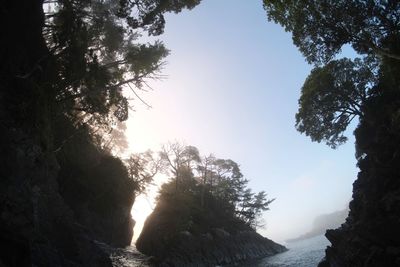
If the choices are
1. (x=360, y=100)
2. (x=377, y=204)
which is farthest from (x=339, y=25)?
(x=360, y=100)

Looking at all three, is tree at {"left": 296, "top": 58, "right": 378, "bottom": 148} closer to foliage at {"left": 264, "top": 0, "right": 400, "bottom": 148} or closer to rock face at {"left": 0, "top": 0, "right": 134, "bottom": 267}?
foliage at {"left": 264, "top": 0, "right": 400, "bottom": 148}

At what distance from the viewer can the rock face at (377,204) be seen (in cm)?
1800

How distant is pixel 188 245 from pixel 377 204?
22770 millimetres

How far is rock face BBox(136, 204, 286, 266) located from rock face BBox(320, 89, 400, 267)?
1558cm

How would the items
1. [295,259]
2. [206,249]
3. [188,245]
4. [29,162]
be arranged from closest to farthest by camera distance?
[29,162] < [188,245] < [206,249] < [295,259]

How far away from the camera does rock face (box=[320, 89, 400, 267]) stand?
59.1 ft

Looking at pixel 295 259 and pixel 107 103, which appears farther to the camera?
pixel 295 259

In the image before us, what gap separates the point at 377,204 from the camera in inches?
820

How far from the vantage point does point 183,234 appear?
38375 millimetres

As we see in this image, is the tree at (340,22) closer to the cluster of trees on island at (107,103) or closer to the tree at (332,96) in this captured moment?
the cluster of trees on island at (107,103)

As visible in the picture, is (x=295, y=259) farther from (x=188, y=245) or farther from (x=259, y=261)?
(x=188, y=245)

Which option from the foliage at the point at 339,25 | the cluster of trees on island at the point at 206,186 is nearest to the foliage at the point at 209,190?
the cluster of trees on island at the point at 206,186

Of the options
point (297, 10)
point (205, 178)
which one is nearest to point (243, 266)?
point (205, 178)

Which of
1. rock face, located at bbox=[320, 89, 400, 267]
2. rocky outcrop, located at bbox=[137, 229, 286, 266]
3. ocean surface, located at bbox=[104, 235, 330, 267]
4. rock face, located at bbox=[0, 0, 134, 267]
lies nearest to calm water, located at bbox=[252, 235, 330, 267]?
ocean surface, located at bbox=[104, 235, 330, 267]
